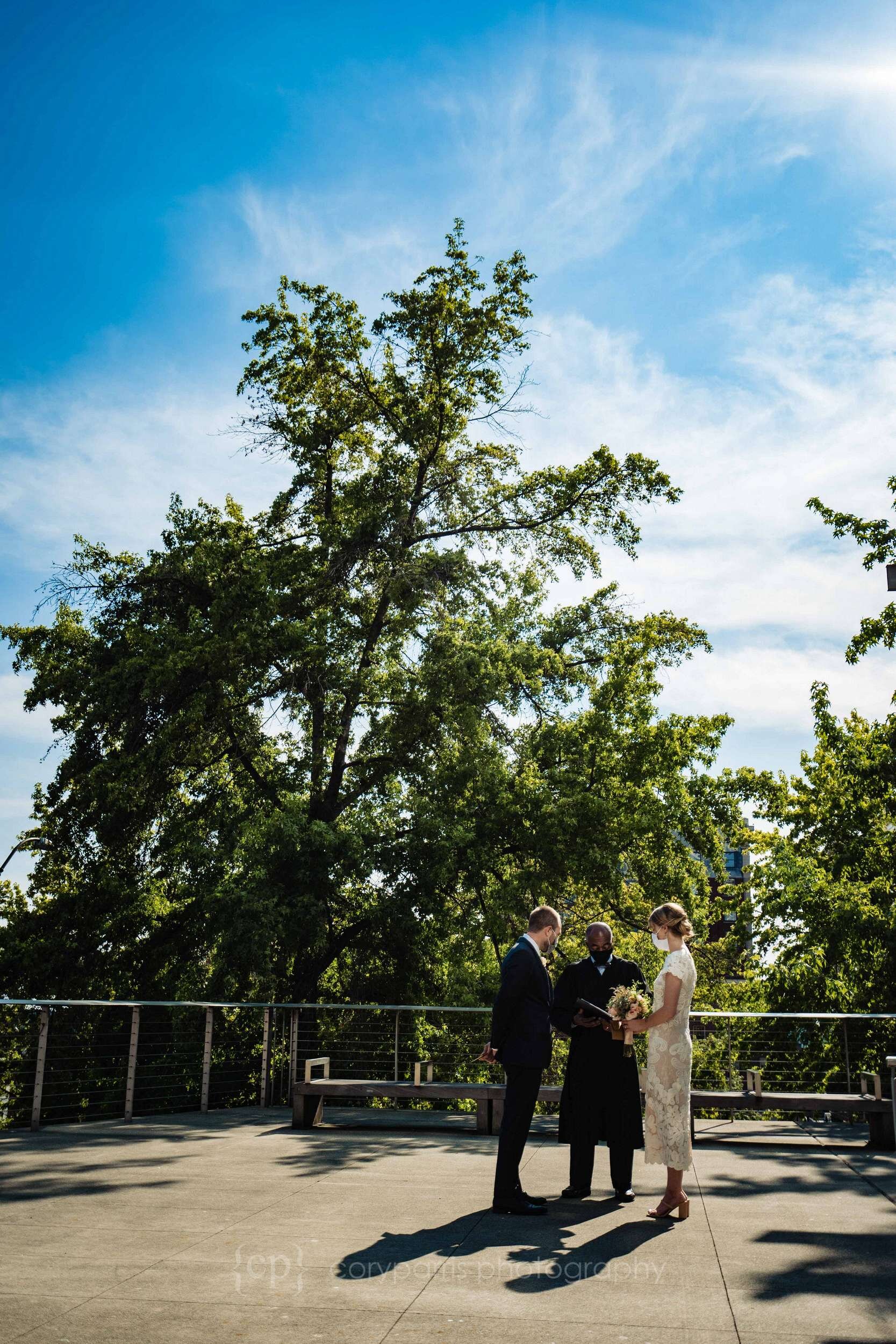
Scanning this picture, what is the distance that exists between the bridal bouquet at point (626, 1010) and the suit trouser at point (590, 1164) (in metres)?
0.62

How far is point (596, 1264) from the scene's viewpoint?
5.36 metres

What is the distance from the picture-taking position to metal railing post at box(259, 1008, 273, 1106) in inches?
522

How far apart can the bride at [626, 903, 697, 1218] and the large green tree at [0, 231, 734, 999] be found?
12.2 metres

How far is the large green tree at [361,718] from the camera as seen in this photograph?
19.6 m

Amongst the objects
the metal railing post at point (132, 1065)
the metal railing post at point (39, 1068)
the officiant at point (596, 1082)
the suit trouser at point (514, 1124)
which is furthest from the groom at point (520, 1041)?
the metal railing post at point (132, 1065)

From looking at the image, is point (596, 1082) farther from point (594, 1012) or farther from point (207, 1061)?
point (207, 1061)

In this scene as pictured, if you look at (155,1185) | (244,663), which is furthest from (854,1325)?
(244,663)

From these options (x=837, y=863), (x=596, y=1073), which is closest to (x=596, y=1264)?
(x=596, y=1073)

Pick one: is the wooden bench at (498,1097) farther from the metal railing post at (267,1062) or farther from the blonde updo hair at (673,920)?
the blonde updo hair at (673,920)

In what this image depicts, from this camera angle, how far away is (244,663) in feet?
66.7

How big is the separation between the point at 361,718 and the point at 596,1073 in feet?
49.1

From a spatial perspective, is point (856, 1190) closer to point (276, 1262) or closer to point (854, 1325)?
point (854, 1325)

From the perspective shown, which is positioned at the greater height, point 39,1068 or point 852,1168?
point 39,1068

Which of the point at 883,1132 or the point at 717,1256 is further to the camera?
the point at 883,1132
